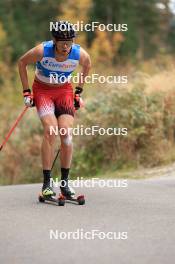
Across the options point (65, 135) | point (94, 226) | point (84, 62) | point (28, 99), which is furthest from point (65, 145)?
point (94, 226)

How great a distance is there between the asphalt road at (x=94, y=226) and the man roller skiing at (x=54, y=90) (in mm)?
590

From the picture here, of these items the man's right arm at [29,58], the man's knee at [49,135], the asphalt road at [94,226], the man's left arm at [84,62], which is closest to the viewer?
the asphalt road at [94,226]

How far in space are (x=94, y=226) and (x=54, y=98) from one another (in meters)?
2.14

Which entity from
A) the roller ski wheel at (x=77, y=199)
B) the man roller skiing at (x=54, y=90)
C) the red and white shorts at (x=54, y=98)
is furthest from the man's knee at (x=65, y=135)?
the roller ski wheel at (x=77, y=199)

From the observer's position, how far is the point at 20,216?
→ 8.35 metres

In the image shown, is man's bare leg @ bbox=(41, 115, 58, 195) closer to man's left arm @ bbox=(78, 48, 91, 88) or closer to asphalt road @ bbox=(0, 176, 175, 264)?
asphalt road @ bbox=(0, 176, 175, 264)

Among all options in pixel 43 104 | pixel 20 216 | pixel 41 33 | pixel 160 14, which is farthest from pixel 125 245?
pixel 160 14

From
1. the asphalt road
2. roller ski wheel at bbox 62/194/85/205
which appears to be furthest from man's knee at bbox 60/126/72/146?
the asphalt road

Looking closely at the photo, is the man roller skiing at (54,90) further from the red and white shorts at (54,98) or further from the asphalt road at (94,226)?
the asphalt road at (94,226)

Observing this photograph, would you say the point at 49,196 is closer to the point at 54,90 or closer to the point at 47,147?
the point at 47,147

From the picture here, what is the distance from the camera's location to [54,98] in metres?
9.32

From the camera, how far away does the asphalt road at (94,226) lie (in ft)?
21.2

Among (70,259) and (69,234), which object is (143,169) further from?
(70,259)

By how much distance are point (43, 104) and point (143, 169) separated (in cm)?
537
